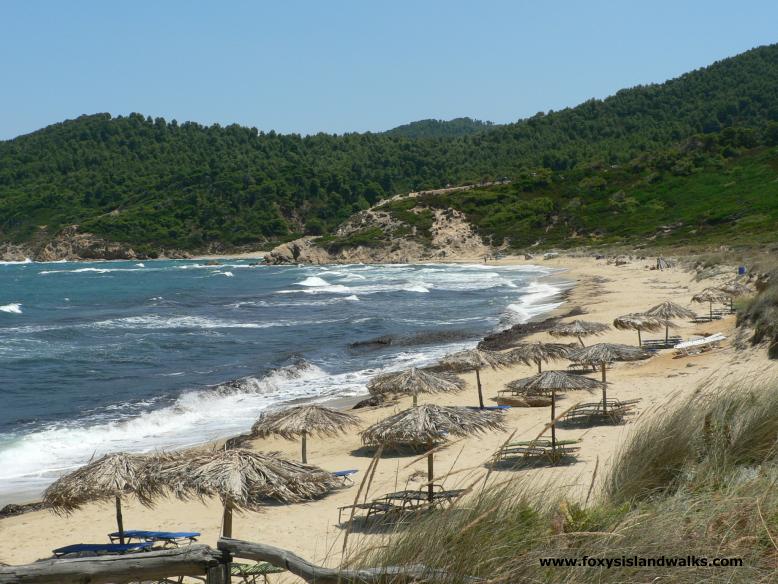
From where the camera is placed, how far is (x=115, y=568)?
3.20m

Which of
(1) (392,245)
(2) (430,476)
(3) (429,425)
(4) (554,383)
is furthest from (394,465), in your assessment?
(1) (392,245)

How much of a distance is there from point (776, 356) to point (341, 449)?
8.56m

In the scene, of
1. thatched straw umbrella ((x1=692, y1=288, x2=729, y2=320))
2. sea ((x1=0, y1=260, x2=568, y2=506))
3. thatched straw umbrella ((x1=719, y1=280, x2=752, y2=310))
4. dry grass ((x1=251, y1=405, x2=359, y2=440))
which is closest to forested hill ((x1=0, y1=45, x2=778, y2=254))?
sea ((x1=0, y1=260, x2=568, y2=506))

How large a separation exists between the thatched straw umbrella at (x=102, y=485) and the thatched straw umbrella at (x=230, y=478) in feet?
0.87

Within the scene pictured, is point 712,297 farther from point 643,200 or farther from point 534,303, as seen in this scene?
point 643,200

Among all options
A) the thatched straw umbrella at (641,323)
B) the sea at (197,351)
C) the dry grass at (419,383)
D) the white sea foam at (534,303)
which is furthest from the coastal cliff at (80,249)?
the dry grass at (419,383)

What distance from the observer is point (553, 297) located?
3866cm

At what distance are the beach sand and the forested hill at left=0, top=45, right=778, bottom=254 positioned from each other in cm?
8811

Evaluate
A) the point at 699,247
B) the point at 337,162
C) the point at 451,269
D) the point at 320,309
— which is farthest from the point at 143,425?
the point at 337,162

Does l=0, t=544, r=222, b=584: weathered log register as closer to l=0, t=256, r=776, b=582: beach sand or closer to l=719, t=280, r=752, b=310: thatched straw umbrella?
l=0, t=256, r=776, b=582: beach sand

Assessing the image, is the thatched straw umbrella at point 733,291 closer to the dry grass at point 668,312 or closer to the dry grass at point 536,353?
the dry grass at point 668,312

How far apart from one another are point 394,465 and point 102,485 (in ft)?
17.4

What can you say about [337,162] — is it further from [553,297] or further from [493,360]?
[493,360]

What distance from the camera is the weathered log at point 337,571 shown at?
300 centimetres
